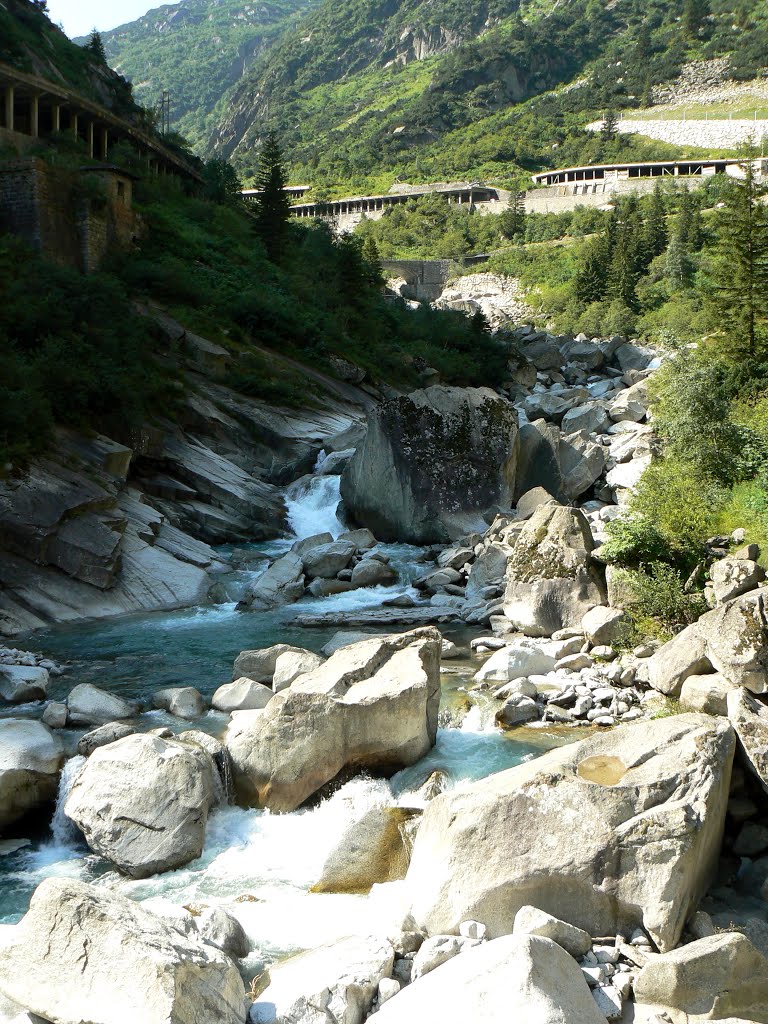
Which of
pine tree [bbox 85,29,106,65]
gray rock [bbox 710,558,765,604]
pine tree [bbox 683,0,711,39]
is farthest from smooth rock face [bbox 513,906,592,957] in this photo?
pine tree [bbox 683,0,711,39]

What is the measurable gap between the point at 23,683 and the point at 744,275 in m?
24.7

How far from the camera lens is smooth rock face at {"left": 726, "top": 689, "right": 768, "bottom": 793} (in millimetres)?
8570

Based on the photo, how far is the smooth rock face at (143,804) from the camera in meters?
8.65

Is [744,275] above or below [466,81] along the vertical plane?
below

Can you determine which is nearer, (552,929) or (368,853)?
(552,929)

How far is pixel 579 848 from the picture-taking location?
7246 millimetres

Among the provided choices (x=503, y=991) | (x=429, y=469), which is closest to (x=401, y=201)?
(x=429, y=469)

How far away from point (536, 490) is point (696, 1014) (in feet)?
49.8

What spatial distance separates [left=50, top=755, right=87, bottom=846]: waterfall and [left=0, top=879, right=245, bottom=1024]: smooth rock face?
9.51 ft

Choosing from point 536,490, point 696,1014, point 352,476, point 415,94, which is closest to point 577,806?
point 696,1014

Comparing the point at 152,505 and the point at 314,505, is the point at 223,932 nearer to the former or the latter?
the point at 152,505

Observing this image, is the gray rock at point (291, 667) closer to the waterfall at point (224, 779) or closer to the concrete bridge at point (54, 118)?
the waterfall at point (224, 779)

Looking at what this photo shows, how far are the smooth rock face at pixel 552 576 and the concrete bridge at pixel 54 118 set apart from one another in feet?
92.7

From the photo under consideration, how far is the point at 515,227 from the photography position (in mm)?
80938
